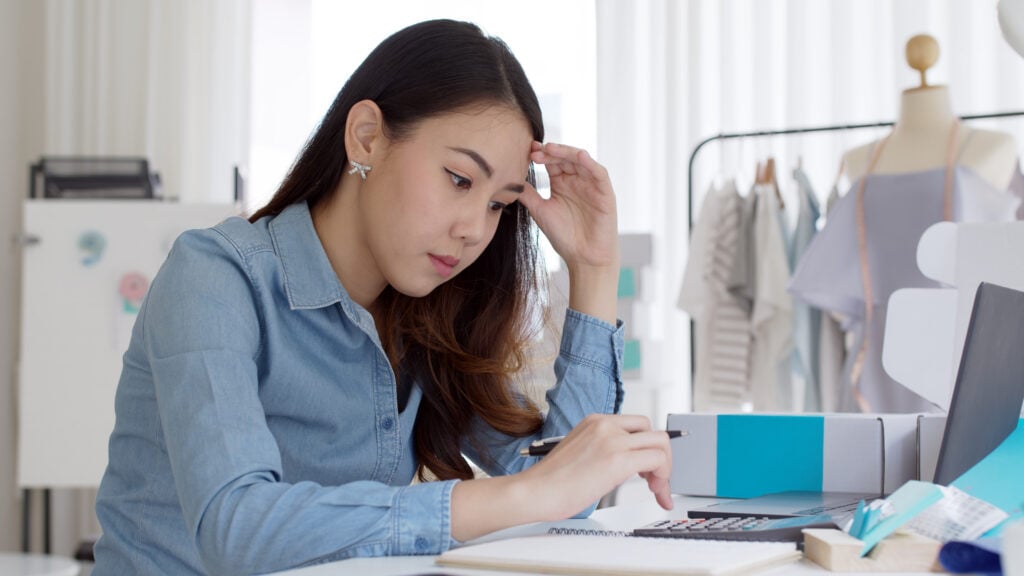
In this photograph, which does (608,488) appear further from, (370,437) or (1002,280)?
(1002,280)

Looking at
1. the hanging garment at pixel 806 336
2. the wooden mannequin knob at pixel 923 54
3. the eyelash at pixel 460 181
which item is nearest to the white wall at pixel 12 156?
the hanging garment at pixel 806 336

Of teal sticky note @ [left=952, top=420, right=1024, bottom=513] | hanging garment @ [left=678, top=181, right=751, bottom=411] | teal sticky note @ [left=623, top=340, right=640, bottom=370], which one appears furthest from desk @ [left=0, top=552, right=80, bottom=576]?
teal sticky note @ [left=952, top=420, right=1024, bottom=513]

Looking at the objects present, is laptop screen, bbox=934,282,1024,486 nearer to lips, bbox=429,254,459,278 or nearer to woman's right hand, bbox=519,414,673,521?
woman's right hand, bbox=519,414,673,521

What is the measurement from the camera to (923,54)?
2.48 metres

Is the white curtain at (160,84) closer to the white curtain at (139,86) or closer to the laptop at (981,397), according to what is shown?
the white curtain at (139,86)

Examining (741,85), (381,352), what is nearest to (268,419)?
(381,352)

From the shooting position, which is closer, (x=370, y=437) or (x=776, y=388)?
(x=370, y=437)

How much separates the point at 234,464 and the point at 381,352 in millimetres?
321

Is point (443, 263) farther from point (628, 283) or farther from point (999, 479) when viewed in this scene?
point (628, 283)

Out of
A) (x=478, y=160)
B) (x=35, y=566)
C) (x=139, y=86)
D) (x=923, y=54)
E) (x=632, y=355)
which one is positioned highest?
(x=139, y=86)

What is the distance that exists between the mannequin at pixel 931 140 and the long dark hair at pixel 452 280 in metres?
1.42

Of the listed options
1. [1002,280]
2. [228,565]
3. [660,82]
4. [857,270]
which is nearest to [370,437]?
[228,565]

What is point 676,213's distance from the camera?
3518 mm

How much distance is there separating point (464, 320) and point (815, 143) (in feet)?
7.36
